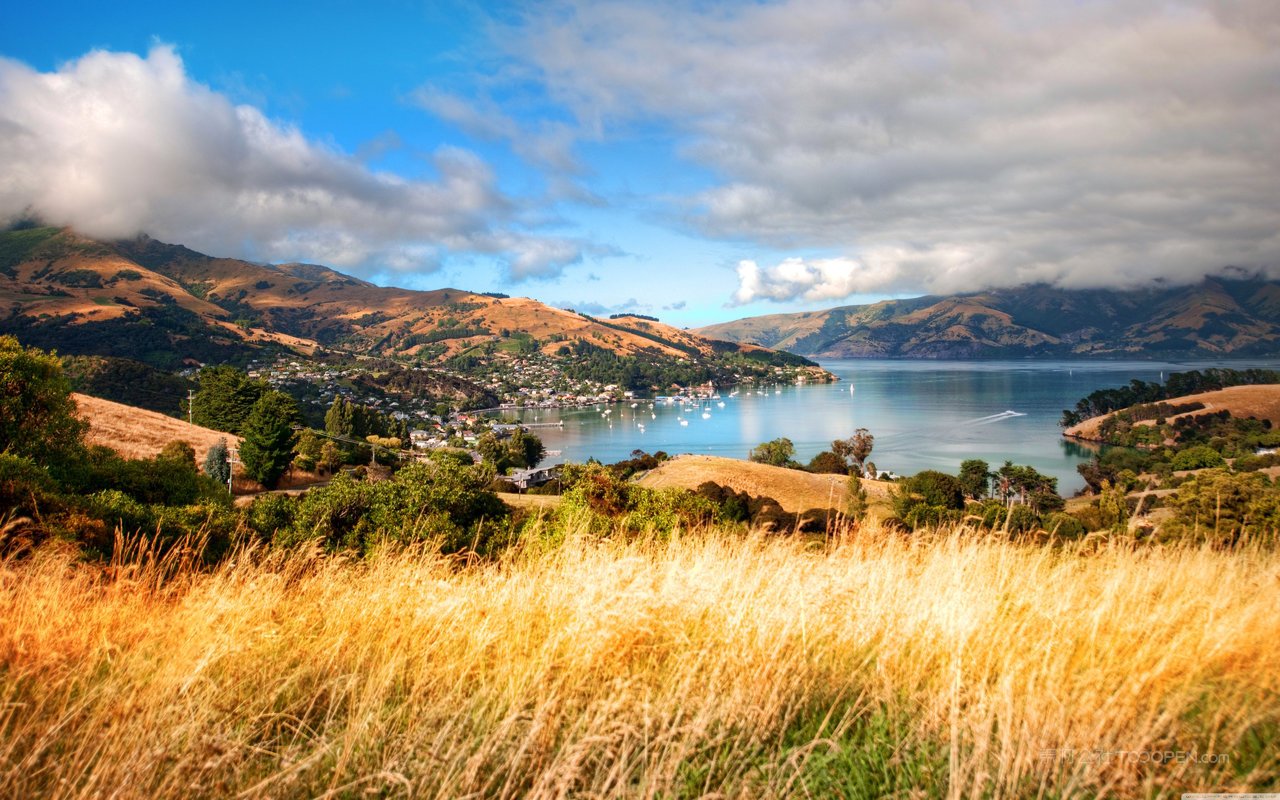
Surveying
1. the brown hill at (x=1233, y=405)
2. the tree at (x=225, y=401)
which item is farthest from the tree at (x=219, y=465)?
the brown hill at (x=1233, y=405)

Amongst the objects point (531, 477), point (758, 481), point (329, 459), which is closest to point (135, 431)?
point (329, 459)

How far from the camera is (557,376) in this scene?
186m

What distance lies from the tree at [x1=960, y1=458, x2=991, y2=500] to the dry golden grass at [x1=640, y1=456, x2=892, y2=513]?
28.3 ft

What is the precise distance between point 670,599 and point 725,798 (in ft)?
4.42

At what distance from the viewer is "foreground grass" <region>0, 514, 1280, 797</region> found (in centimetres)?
212

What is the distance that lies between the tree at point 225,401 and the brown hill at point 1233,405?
100 m

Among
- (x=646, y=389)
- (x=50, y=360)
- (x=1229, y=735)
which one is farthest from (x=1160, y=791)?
(x=646, y=389)

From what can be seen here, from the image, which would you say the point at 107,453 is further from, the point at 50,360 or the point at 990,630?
the point at 990,630

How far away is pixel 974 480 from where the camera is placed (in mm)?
54688

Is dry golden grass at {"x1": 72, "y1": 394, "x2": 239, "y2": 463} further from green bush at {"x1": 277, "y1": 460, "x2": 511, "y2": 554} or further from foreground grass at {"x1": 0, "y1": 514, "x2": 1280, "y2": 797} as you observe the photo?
foreground grass at {"x1": 0, "y1": 514, "x2": 1280, "y2": 797}

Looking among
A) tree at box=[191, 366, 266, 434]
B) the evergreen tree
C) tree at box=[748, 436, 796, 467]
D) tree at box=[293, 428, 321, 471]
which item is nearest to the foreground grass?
tree at box=[293, 428, 321, 471]

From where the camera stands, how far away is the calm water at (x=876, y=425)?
260 ft

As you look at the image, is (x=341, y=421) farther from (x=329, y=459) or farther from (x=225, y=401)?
(x=329, y=459)

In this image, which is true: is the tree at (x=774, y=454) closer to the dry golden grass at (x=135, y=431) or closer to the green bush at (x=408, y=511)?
the dry golden grass at (x=135, y=431)
